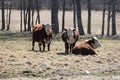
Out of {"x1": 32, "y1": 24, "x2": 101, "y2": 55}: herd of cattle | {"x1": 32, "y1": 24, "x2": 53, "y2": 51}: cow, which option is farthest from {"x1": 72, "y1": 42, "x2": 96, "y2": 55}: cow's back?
{"x1": 32, "y1": 24, "x2": 53, "y2": 51}: cow

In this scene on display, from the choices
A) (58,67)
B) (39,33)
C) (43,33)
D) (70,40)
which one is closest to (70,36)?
(70,40)

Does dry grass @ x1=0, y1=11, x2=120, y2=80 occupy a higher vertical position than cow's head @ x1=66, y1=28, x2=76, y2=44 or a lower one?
lower

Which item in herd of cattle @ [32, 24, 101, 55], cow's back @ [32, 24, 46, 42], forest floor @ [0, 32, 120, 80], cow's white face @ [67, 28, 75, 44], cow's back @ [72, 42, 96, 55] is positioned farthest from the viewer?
cow's back @ [32, 24, 46, 42]

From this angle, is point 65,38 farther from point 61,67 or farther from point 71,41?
point 61,67

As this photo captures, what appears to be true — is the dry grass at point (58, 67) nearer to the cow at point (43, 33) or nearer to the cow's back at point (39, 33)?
the cow at point (43, 33)

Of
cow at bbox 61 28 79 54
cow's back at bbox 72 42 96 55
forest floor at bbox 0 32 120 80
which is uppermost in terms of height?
cow at bbox 61 28 79 54

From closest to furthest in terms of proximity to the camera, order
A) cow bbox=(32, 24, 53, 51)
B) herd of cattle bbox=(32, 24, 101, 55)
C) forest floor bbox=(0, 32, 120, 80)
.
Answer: forest floor bbox=(0, 32, 120, 80) < herd of cattle bbox=(32, 24, 101, 55) < cow bbox=(32, 24, 53, 51)

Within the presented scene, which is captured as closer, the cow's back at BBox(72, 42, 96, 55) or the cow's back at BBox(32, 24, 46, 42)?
the cow's back at BBox(72, 42, 96, 55)

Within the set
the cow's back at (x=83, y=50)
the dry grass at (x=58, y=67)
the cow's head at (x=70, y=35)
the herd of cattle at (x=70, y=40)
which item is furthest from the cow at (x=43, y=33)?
the dry grass at (x=58, y=67)

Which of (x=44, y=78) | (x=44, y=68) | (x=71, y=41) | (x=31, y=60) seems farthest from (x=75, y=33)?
(x=44, y=78)

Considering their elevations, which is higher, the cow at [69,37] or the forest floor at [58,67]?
the cow at [69,37]

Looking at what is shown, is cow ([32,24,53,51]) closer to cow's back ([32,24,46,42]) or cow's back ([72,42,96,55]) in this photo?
cow's back ([32,24,46,42])

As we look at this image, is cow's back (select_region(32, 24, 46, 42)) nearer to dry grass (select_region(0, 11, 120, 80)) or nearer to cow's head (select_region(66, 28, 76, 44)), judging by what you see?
cow's head (select_region(66, 28, 76, 44))

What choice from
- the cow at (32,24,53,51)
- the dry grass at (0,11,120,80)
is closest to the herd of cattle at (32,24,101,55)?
the cow at (32,24,53,51)
